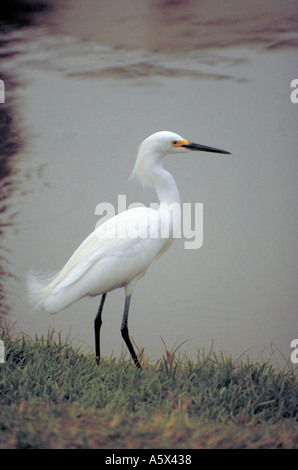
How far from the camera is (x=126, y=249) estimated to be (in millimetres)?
2170

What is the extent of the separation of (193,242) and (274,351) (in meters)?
0.73

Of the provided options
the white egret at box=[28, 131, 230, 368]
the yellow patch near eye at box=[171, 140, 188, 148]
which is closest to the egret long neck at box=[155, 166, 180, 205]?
the white egret at box=[28, 131, 230, 368]

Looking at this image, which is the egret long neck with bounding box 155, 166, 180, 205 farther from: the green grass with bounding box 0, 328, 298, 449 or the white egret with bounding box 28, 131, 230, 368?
the green grass with bounding box 0, 328, 298, 449

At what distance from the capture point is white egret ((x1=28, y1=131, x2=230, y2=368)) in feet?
7.00

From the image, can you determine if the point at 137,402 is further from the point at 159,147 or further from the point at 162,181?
the point at 159,147

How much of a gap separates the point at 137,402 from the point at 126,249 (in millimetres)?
684

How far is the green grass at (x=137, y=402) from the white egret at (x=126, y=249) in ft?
0.73

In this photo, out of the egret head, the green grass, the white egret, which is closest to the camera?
the green grass

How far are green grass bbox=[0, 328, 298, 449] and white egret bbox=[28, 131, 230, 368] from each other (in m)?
0.22

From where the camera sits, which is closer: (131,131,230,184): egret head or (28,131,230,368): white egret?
(28,131,230,368): white egret

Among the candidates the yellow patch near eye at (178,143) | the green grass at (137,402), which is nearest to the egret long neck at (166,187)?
the yellow patch near eye at (178,143)

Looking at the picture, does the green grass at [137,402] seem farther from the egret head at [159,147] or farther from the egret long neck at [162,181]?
the egret head at [159,147]

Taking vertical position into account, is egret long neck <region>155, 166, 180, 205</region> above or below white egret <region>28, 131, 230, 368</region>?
above
